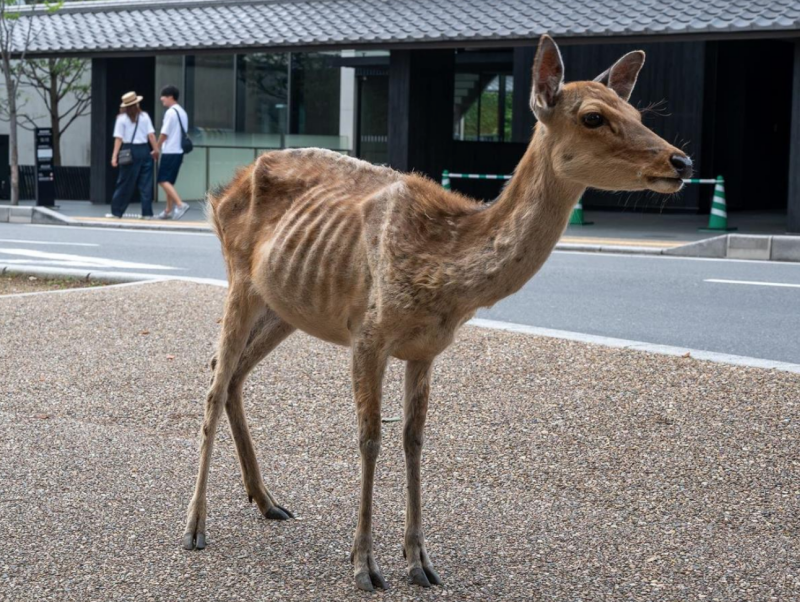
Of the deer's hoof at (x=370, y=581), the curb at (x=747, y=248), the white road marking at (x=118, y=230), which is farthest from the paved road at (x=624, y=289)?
the deer's hoof at (x=370, y=581)

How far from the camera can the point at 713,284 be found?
13.3 meters

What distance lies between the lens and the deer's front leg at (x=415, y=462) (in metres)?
4.40

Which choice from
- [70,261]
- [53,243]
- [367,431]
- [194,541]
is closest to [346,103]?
[53,243]

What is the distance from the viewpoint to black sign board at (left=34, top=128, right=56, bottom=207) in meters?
24.0

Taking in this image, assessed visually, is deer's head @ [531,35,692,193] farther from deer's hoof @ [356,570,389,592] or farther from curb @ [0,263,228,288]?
curb @ [0,263,228,288]

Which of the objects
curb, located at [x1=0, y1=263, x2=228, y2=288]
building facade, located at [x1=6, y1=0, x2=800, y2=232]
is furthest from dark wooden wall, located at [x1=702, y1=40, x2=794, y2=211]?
curb, located at [x1=0, y1=263, x2=228, y2=288]

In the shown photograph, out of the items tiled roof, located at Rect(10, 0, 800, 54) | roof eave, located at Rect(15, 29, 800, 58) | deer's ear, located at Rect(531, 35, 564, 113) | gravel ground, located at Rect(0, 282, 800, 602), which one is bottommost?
gravel ground, located at Rect(0, 282, 800, 602)

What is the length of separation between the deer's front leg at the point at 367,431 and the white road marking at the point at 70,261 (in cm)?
1031

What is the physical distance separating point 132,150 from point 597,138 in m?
18.4

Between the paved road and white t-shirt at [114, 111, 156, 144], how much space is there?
2.87m

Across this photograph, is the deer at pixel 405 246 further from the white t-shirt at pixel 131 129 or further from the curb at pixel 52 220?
the white t-shirt at pixel 131 129

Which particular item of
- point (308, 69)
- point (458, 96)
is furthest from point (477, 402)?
point (308, 69)

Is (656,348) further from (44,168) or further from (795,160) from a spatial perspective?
(44,168)

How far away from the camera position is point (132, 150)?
70.0 ft
